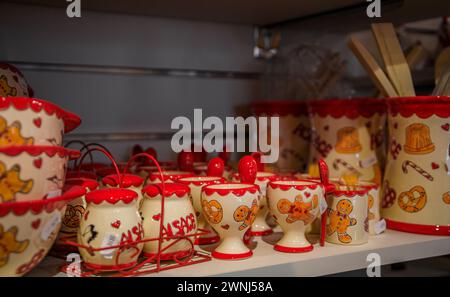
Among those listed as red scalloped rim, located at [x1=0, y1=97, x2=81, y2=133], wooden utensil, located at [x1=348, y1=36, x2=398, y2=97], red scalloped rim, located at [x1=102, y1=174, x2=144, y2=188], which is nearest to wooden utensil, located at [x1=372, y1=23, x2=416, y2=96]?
wooden utensil, located at [x1=348, y1=36, x2=398, y2=97]

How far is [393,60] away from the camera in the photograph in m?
1.07

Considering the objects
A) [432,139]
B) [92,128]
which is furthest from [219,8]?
[432,139]

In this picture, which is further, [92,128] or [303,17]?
[303,17]

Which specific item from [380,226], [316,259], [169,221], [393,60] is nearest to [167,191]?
[169,221]

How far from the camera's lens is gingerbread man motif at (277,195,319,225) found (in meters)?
Result: 0.85

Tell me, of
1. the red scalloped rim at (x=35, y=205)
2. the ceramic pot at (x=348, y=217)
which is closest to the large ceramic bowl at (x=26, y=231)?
the red scalloped rim at (x=35, y=205)

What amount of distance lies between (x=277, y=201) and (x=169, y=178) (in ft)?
0.69

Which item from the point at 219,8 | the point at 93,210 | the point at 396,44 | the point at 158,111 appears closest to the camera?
the point at 93,210

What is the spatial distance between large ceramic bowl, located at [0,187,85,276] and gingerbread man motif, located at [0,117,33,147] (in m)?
0.08

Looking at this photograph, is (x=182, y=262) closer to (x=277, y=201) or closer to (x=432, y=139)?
(x=277, y=201)

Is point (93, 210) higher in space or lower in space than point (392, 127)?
lower

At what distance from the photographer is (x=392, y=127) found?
105cm

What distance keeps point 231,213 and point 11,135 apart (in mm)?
340

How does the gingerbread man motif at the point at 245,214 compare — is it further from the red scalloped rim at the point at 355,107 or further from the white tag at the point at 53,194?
the red scalloped rim at the point at 355,107
